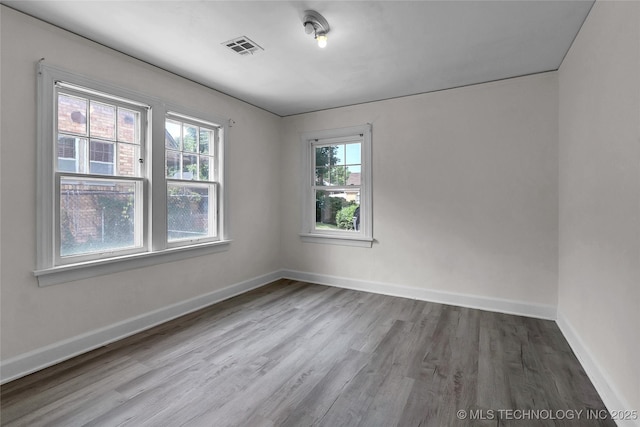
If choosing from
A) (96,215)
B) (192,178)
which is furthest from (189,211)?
(96,215)

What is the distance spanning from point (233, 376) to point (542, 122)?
12.6 feet

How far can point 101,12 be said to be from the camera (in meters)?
2.17

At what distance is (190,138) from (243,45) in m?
1.36

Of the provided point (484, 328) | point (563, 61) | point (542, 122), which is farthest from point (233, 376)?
point (563, 61)

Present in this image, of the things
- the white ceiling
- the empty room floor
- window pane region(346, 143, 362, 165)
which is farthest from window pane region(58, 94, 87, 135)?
window pane region(346, 143, 362, 165)

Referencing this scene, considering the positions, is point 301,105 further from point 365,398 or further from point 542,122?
point 365,398

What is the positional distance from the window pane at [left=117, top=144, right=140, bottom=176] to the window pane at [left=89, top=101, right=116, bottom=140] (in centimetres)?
14

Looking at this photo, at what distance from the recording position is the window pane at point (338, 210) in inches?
173

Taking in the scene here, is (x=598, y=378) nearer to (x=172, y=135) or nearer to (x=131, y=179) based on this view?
(x=131, y=179)

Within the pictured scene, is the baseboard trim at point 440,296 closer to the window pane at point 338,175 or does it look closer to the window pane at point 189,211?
the window pane at point 338,175

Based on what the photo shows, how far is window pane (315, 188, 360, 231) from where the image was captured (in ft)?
14.4

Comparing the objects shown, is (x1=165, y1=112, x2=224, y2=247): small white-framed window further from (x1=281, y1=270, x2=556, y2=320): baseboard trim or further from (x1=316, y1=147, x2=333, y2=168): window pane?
(x1=281, y1=270, x2=556, y2=320): baseboard trim

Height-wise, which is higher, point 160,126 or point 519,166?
point 160,126

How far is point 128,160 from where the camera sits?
2865 millimetres
